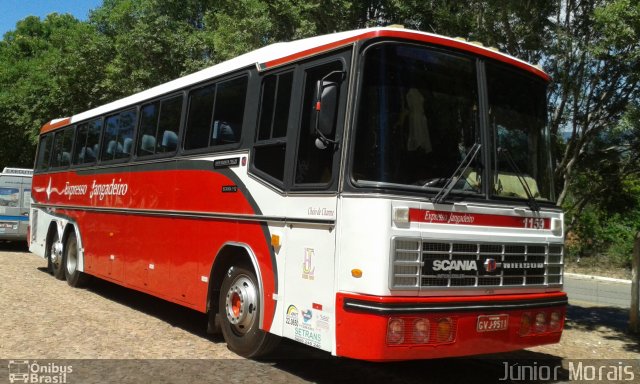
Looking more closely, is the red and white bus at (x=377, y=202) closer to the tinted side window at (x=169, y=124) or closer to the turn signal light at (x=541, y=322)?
the turn signal light at (x=541, y=322)

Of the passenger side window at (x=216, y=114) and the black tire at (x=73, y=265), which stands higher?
the passenger side window at (x=216, y=114)

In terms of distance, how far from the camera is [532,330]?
19.4ft

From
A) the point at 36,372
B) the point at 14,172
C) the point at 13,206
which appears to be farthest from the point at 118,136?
the point at 14,172

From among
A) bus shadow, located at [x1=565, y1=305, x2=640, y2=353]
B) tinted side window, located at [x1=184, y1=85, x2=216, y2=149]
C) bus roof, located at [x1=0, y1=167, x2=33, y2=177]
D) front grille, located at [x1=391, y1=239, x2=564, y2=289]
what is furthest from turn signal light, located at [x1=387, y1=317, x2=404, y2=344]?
bus roof, located at [x1=0, y1=167, x2=33, y2=177]

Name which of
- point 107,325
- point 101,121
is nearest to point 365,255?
point 107,325

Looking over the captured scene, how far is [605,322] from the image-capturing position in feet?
34.4

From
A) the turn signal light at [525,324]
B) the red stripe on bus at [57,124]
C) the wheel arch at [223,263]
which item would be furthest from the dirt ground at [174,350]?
the red stripe on bus at [57,124]

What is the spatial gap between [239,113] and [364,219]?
2.49 meters

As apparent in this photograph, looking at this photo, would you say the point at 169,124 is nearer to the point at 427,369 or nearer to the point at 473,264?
the point at 427,369

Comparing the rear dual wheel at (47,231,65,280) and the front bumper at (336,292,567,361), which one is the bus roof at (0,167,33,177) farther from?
the front bumper at (336,292,567,361)

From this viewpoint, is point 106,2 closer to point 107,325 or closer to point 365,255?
point 107,325

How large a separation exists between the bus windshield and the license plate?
1056 millimetres

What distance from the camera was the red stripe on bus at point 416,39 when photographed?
17.8 feet

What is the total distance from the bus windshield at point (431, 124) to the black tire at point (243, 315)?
204cm
